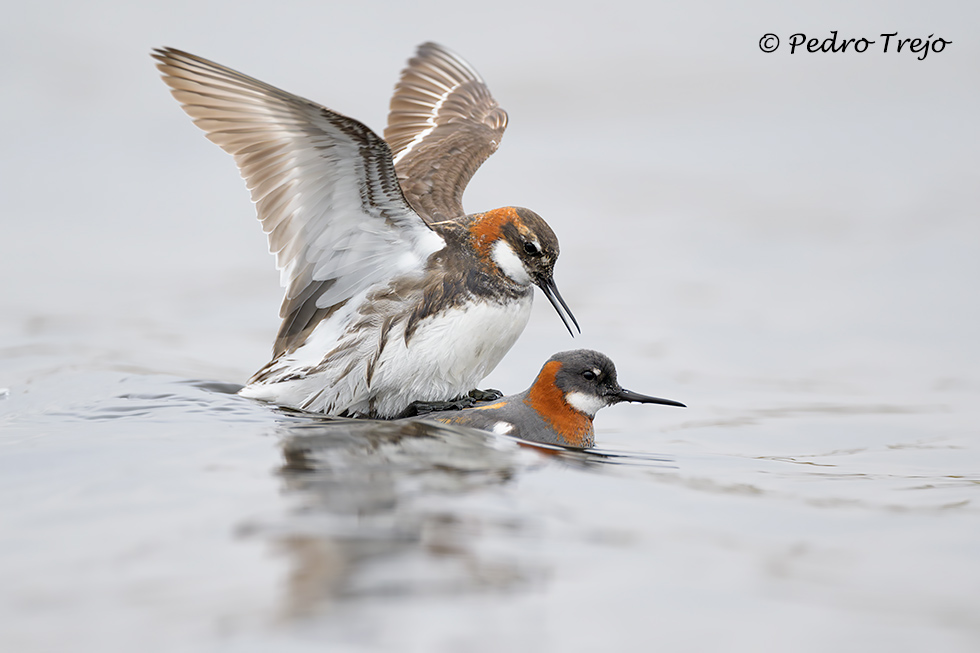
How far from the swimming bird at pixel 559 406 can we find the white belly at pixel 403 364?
0.37 meters

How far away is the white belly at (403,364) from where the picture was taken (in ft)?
22.2

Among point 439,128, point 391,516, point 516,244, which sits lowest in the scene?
point 391,516

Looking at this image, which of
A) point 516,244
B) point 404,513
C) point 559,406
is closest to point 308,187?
point 516,244

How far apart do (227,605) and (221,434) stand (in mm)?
2620

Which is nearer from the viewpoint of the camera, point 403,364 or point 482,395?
point 403,364

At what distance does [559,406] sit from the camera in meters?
6.43

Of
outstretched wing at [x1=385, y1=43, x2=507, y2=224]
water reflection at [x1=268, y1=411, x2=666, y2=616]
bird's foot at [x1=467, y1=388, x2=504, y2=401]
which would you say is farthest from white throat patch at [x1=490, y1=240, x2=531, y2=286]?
water reflection at [x1=268, y1=411, x2=666, y2=616]

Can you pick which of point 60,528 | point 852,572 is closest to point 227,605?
point 60,528

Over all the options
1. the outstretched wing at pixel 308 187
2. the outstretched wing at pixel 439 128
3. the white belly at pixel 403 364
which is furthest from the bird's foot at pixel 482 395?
the outstretched wing at pixel 439 128

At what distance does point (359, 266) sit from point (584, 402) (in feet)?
5.74

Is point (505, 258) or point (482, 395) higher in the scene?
point (505, 258)

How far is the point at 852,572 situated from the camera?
3811 mm

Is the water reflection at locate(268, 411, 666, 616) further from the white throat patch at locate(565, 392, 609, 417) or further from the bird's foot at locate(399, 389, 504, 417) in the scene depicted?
the bird's foot at locate(399, 389, 504, 417)

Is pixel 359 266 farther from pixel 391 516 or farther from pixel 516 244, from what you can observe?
pixel 391 516
